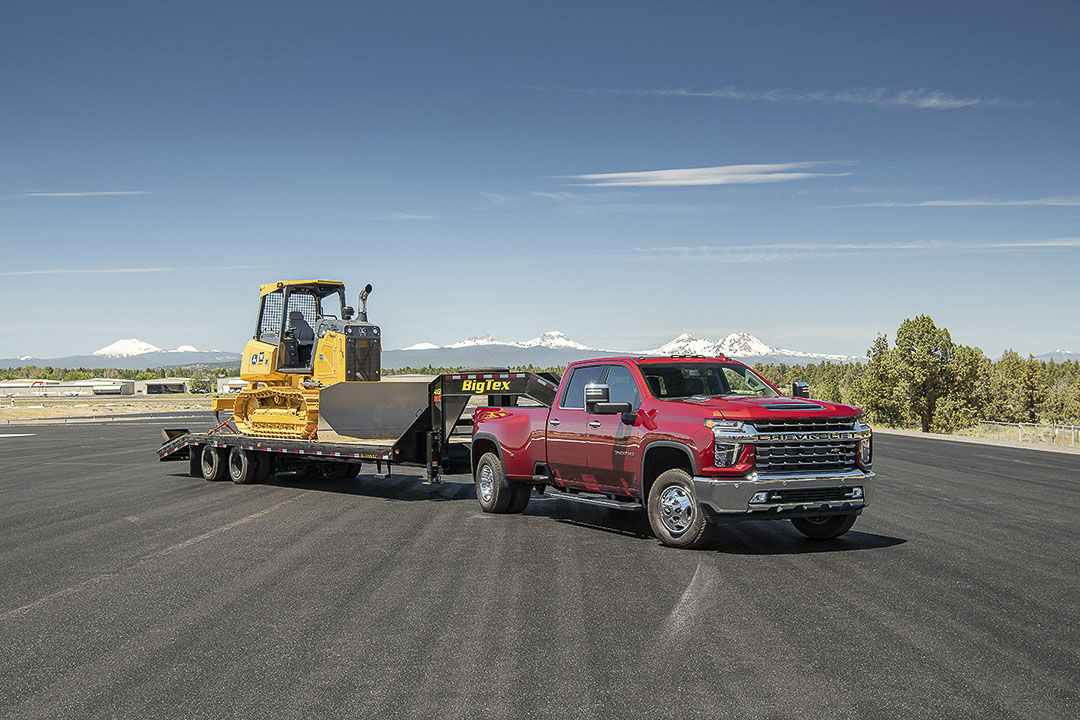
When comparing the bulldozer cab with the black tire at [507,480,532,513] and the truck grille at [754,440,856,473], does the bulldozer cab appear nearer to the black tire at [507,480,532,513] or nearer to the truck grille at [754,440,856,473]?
the black tire at [507,480,532,513]

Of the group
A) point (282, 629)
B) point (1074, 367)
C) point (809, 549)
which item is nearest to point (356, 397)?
point (809, 549)

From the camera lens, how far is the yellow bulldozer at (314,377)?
17281 mm

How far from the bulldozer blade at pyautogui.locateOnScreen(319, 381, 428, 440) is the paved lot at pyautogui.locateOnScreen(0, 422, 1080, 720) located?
2981 mm

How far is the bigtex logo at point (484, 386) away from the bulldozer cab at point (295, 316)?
15.1 feet

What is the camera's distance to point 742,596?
816cm

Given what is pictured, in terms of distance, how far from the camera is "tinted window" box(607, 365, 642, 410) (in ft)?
38.0

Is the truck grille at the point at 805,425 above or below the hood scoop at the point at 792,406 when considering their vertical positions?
below

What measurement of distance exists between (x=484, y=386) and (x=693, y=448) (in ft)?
18.1

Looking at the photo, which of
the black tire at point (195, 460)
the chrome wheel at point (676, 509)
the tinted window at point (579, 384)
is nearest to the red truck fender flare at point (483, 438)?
the tinted window at point (579, 384)

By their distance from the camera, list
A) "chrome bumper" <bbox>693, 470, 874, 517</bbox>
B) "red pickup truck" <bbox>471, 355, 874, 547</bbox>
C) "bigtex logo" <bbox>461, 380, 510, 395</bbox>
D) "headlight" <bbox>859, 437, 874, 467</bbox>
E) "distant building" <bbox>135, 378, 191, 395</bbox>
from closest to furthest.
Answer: "chrome bumper" <bbox>693, 470, 874, 517</bbox> → "red pickup truck" <bbox>471, 355, 874, 547</bbox> → "headlight" <bbox>859, 437, 874, 467</bbox> → "bigtex logo" <bbox>461, 380, 510, 395</bbox> → "distant building" <bbox>135, 378, 191, 395</bbox>

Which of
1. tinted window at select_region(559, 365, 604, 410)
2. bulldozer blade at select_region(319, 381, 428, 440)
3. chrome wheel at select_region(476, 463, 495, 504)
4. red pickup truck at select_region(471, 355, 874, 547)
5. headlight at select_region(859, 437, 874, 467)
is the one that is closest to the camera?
red pickup truck at select_region(471, 355, 874, 547)

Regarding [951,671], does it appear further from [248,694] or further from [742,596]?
[248,694]

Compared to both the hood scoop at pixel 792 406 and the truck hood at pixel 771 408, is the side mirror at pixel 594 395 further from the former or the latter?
the hood scoop at pixel 792 406

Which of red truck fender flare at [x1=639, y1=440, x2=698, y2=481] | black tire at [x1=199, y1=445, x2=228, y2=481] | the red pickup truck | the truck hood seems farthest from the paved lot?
black tire at [x1=199, y1=445, x2=228, y2=481]
